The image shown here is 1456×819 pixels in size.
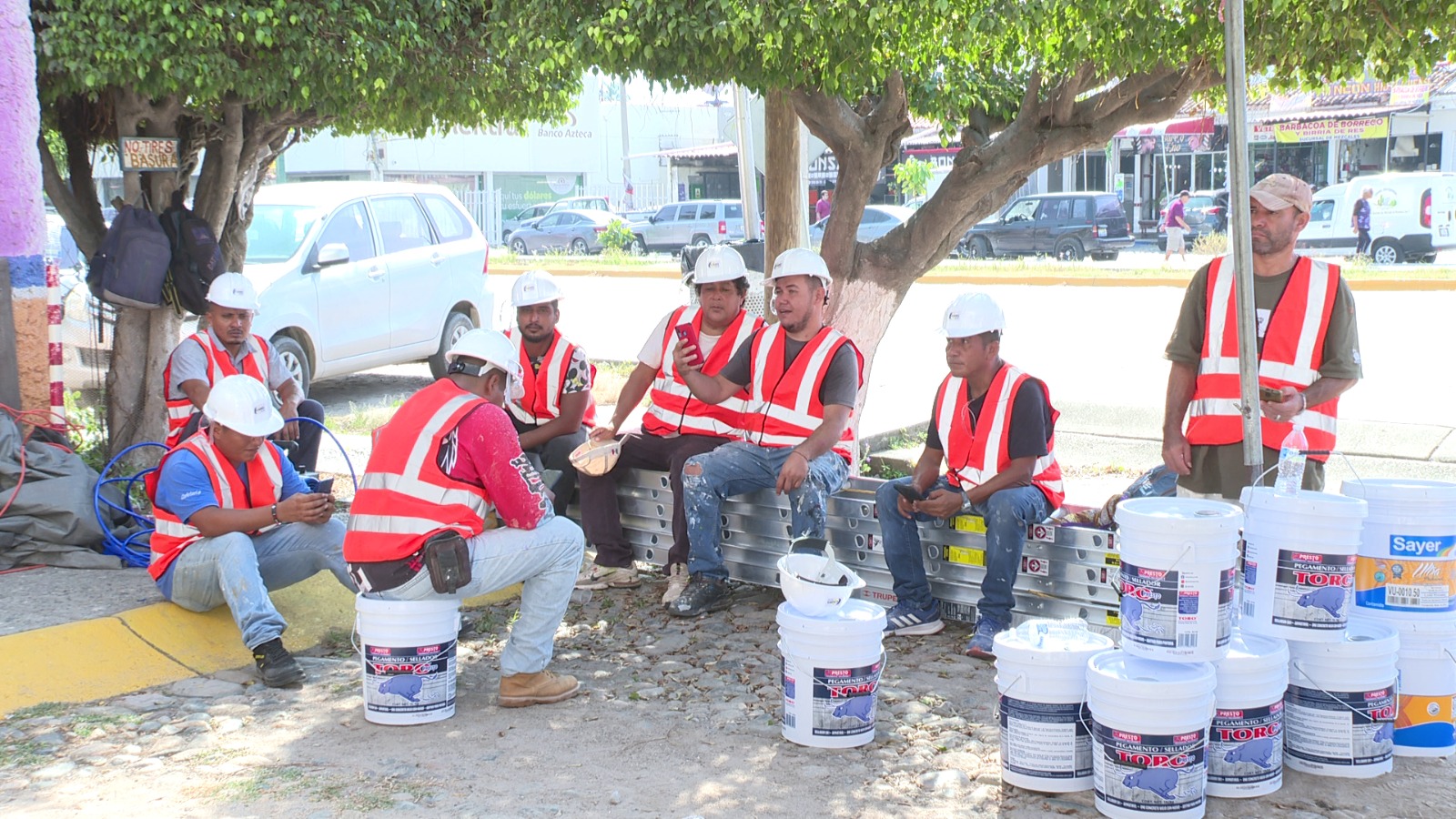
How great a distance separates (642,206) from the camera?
49094 millimetres

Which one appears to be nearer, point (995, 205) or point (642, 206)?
point (995, 205)

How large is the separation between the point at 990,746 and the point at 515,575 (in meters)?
1.80

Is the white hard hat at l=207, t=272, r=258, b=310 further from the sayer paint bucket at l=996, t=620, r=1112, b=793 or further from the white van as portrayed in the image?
the white van

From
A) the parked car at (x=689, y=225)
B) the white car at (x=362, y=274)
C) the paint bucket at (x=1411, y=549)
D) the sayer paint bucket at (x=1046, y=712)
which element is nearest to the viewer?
the sayer paint bucket at (x=1046, y=712)

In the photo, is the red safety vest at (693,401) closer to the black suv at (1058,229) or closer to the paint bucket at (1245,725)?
the paint bucket at (1245,725)

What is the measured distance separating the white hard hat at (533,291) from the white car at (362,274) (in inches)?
151

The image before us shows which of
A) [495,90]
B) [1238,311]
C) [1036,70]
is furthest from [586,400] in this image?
[1238,311]

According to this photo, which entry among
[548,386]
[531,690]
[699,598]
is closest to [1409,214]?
[548,386]

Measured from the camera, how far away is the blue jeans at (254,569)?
5457 mm

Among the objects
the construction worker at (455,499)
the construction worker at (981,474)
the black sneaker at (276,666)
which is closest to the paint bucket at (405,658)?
the construction worker at (455,499)

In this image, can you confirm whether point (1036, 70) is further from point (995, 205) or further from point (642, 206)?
point (642, 206)

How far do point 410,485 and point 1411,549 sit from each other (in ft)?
10.9

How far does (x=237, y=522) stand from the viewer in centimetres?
555

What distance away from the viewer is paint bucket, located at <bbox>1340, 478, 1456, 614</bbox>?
4488 millimetres
